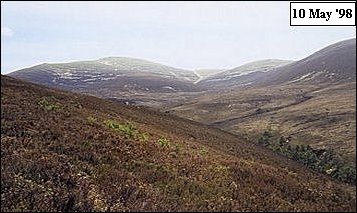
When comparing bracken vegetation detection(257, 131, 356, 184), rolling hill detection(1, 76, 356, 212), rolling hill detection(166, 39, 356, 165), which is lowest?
rolling hill detection(166, 39, 356, 165)

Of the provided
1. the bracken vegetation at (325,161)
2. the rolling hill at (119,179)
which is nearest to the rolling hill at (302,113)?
the bracken vegetation at (325,161)

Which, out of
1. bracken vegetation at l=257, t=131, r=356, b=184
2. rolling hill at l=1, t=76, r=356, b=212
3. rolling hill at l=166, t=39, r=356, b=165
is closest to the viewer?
rolling hill at l=1, t=76, r=356, b=212

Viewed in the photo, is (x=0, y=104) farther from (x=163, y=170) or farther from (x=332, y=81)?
(x=332, y=81)

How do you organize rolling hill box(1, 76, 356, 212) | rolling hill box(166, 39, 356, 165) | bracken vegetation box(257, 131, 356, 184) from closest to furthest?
1. rolling hill box(1, 76, 356, 212)
2. bracken vegetation box(257, 131, 356, 184)
3. rolling hill box(166, 39, 356, 165)

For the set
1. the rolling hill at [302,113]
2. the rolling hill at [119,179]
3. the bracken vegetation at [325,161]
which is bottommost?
the rolling hill at [302,113]

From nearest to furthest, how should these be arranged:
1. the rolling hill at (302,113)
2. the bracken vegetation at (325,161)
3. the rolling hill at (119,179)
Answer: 1. the rolling hill at (119,179)
2. the bracken vegetation at (325,161)
3. the rolling hill at (302,113)

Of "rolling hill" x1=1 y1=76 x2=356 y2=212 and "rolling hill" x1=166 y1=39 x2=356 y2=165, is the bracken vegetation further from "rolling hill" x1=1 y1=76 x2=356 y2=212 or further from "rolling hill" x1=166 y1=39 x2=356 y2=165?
"rolling hill" x1=1 y1=76 x2=356 y2=212

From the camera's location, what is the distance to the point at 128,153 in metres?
12.4

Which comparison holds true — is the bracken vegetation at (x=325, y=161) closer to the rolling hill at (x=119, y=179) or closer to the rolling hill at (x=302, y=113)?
the rolling hill at (x=302, y=113)

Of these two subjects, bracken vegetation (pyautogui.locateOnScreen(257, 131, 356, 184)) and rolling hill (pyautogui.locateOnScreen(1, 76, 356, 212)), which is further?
bracken vegetation (pyautogui.locateOnScreen(257, 131, 356, 184))

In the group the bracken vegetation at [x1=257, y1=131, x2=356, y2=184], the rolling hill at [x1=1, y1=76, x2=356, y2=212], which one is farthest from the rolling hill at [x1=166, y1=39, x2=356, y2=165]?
the rolling hill at [x1=1, y1=76, x2=356, y2=212]

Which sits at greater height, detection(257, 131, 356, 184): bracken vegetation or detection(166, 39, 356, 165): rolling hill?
detection(257, 131, 356, 184): bracken vegetation

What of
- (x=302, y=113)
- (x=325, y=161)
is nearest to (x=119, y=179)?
(x=325, y=161)

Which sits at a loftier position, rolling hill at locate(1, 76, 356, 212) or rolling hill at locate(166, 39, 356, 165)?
rolling hill at locate(1, 76, 356, 212)
